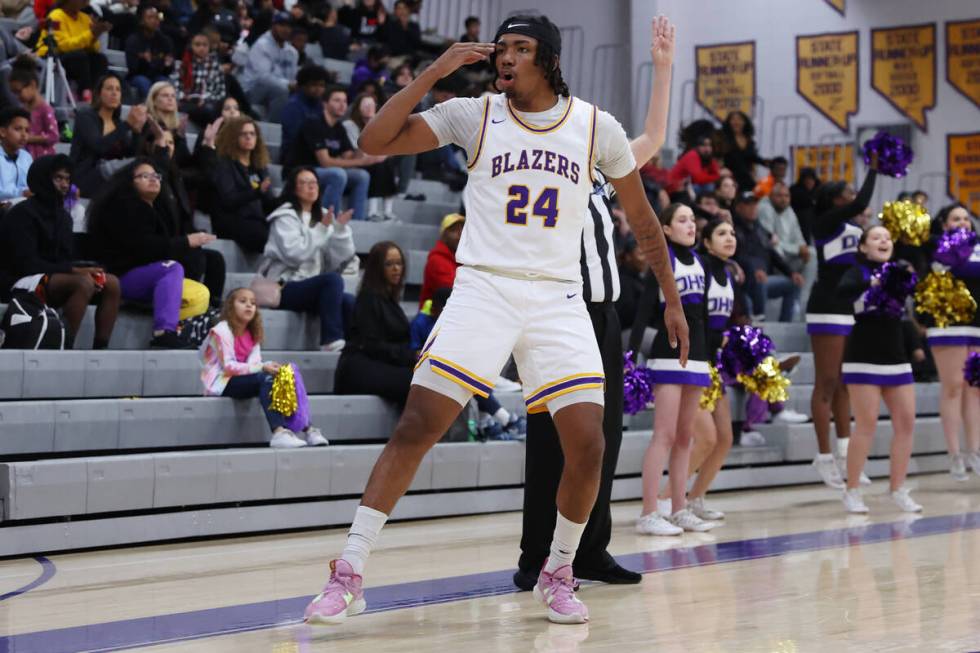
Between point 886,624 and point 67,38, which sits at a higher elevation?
point 67,38

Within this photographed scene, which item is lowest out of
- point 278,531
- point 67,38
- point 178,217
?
point 278,531

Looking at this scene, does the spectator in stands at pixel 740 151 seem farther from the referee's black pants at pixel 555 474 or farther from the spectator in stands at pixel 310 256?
the referee's black pants at pixel 555 474

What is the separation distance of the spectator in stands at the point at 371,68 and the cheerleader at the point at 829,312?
4.86m

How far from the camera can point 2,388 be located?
21.6ft

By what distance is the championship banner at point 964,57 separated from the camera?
15.6 meters

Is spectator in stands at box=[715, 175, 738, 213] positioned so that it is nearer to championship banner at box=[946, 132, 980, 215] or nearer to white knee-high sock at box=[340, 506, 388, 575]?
championship banner at box=[946, 132, 980, 215]

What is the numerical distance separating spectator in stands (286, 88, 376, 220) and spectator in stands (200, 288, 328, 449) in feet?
8.87

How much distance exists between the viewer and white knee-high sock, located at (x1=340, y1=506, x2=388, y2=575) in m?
3.93

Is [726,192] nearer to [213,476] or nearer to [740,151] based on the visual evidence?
[740,151]

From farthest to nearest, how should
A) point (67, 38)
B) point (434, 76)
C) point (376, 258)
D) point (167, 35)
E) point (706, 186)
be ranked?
point (706, 186)
point (167, 35)
point (67, 38)
point (376, 258)
point (434, 76)

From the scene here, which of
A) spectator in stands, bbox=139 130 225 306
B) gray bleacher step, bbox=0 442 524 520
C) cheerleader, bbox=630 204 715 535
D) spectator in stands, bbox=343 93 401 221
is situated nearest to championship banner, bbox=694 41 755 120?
spectator in stands, bbox=343 93 401 221

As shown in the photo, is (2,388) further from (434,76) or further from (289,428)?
(434,76)

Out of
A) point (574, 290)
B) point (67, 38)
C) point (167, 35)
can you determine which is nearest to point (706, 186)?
point (167, 35)

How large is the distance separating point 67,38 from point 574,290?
23.6ft
